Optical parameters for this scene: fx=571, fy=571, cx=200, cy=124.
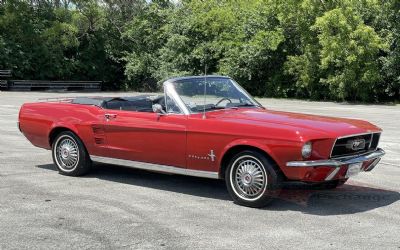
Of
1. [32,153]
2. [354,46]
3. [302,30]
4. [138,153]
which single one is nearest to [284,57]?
[302,30]

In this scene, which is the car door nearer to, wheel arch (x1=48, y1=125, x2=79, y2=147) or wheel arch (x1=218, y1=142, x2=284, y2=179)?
wheel arch (x1=218, y1=142, x2=284, y2=179)

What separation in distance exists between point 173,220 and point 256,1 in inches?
1158

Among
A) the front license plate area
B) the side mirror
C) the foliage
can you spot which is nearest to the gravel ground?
the front license plate area

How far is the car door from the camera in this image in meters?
7.12

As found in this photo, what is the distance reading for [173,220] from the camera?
6027 mm

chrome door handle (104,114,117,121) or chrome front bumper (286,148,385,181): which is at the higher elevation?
chrome door handle (104,114,117,121)

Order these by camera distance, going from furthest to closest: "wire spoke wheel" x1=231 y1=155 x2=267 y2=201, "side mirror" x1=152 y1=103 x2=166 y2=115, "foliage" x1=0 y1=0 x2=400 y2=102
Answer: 1. "foliage" x1=0 y1=0 x2=400 y2=102
2. "side mirror" x1=152 y1=103 x2=166 y2=115
3. "wire spoke wheel" x1=231 y1=155 x2=267 y2=201

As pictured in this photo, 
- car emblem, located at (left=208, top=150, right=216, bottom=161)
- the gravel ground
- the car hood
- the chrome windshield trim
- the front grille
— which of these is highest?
the chrome windshield trim

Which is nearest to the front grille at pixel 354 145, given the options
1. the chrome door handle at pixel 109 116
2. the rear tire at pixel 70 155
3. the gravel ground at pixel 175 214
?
the gravel ground at pixel 175 214

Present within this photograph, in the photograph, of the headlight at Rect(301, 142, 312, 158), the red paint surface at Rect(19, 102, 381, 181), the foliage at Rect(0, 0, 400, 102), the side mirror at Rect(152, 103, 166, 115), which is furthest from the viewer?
the foliage at Rect(0, 0, 400, 102)

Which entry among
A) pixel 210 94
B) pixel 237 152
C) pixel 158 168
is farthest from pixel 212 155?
pixel 210 94

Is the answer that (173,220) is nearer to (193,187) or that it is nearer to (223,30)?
(193,187)

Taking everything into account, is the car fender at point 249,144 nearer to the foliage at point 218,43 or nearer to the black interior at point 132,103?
the black interior at point 132,103

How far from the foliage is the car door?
22147 mm
